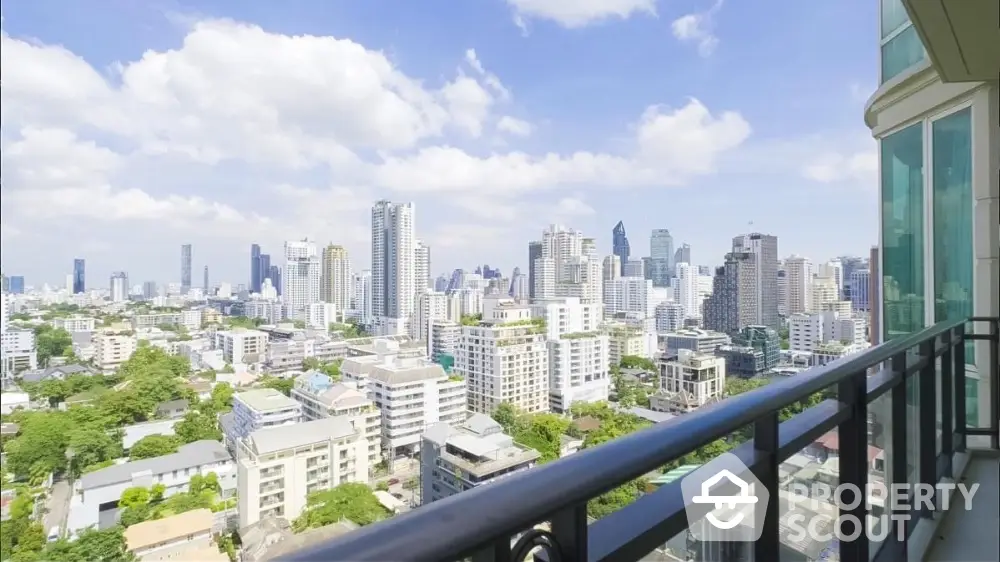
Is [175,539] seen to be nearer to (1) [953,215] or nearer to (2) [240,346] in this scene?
(2) [240,346]

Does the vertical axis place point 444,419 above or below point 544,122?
below

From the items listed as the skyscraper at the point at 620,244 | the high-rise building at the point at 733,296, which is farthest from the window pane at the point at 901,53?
the skyscraper at the point at 620,244

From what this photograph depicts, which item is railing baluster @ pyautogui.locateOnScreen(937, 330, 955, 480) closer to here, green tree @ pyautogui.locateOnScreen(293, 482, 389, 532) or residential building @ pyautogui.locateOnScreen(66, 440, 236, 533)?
green tree @ pyautogui.locateOnScreen(293, 482, 389, 532)

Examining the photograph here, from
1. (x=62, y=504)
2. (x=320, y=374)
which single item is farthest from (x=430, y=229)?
(x=62, y=504)

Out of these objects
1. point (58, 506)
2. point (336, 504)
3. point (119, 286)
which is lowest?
point (336, 504)

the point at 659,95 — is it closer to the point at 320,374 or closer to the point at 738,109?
the point at 738,109

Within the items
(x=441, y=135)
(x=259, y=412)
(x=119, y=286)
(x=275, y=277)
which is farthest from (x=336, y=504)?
(x=441, y=135)
